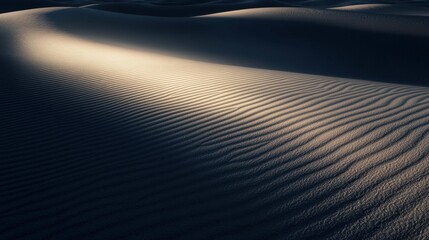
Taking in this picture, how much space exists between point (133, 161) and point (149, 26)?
39.3 ft

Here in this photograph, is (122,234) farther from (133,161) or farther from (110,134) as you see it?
(110,134)

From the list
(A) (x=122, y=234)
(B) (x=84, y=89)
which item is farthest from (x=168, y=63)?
(A) (x=122, y=234)

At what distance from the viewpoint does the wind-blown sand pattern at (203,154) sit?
2.40m

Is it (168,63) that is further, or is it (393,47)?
(393,47)

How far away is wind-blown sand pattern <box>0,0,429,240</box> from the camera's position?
2400mm

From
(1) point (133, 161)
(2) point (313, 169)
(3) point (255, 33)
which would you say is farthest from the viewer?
(3) point (255, 33)

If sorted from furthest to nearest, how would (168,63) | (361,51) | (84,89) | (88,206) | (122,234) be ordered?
(361,51) < (168,63) < (84,89) < (88,206) < (122,234)

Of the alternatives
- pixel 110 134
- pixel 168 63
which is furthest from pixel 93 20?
pixel 110 134

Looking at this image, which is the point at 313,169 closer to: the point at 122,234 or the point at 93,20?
the point at 122,234

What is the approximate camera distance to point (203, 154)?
11.4 feet

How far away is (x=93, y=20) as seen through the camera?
14.4m

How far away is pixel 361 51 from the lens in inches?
473

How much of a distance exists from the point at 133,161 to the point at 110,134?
2.80ft

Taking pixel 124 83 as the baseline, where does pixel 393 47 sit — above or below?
below
